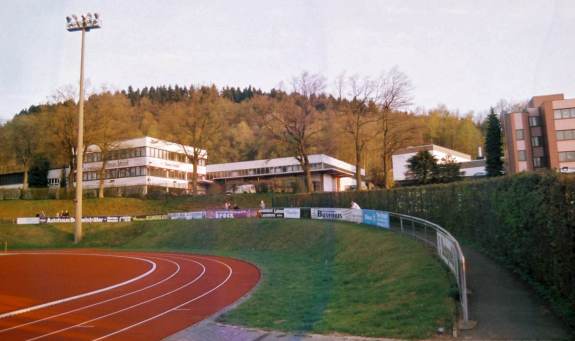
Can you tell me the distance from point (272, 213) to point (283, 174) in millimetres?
40513

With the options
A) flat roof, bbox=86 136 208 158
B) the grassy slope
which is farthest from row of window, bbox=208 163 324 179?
the grassy slope

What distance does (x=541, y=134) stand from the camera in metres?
59.7

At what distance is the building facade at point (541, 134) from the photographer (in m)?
56.2

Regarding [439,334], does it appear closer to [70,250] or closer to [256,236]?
[256,236]

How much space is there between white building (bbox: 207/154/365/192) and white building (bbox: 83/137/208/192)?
8047 mm

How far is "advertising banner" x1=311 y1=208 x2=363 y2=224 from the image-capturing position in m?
35.6

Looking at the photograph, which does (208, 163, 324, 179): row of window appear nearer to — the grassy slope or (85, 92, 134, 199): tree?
the grassy slope

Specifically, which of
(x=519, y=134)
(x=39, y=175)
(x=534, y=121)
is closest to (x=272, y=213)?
(x=519, y=134)

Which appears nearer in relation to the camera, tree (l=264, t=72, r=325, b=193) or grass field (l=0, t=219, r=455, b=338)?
grass field (l=0, t=219, r=455, b=338)

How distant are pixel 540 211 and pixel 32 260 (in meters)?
33.5

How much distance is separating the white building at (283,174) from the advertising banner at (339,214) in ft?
95.5

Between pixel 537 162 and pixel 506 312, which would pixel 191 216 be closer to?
pixel 537 162

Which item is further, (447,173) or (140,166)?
(140,166)

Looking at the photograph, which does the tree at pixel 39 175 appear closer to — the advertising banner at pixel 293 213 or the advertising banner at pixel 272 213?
the advertising banner at pixel 272 213
